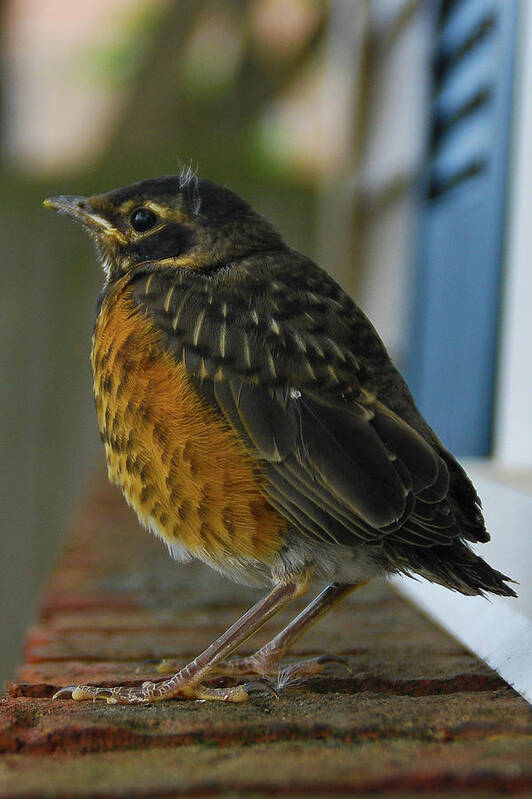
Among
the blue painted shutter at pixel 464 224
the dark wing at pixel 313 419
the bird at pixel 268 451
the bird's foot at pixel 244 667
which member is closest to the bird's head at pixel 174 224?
the bird at pixel 268 451

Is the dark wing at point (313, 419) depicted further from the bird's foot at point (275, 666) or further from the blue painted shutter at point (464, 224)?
the blue painted shutter at point (464, 224)

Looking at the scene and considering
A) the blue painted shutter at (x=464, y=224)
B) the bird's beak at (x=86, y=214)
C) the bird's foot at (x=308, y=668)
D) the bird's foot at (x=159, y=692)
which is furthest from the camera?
the blue painted shutter at (x=464, y=224)

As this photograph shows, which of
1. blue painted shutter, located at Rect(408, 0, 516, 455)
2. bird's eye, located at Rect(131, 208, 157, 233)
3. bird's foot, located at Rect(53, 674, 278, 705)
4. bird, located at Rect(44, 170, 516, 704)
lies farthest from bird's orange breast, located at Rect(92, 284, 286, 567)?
blue painted shutter, located at Rect(408, 0, 516, 455)

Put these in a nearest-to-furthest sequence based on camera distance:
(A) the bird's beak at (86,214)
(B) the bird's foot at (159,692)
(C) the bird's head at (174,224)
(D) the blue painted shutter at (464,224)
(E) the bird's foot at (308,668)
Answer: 1. (B) the bird's foot at (159,692)
2. (E) the bird's foot at (308,668)
3. (C) the bird's head at (174,224)
4. (A) the bird's beak at (86,214)
5. (D) the blue painted shutter at (464,224)

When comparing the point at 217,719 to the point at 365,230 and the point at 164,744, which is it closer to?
the point at 164,744

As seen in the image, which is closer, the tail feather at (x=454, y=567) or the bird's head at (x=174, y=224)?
the tail feather at (x=454, y=567)

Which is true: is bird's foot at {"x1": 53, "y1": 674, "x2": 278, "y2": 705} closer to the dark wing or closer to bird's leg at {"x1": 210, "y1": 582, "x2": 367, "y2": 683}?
bird's leg at {"x1": 210, "y1": 582, "x2": 367, "y2": 683}

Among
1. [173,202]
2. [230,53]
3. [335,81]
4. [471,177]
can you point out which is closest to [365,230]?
[335,81]
